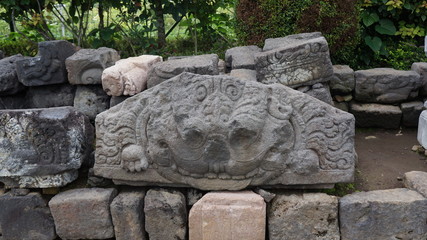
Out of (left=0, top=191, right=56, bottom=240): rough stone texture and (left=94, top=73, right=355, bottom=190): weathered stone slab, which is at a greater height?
(left=94, top=73, right=355, bottom=190): weathered stone slab

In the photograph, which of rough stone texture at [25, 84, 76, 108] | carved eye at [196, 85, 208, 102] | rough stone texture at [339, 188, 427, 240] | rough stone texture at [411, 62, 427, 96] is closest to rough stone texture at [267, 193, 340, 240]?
rough stone texture at [339, 188, 427, 240]

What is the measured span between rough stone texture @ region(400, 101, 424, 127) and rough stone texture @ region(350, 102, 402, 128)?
0.15ft

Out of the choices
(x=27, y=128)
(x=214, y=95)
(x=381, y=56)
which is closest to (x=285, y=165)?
(x=214, y=95)

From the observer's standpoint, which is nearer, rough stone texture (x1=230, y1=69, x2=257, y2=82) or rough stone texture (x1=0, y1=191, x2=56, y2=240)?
rough stone texture (x1=0, y1=191, x2=56, y2=240)

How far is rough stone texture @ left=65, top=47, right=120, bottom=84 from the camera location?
12.9ft

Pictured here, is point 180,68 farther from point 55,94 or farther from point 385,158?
point 385,158

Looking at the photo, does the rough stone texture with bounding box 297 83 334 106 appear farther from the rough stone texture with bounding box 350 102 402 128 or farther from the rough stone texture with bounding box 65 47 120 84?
the rough stone texture with bounding box 65 47 120 84

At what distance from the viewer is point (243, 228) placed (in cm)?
311

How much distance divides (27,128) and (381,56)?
4.24 meters

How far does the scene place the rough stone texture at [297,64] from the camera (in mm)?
3736

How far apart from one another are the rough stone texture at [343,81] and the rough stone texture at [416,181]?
1298 millimetres

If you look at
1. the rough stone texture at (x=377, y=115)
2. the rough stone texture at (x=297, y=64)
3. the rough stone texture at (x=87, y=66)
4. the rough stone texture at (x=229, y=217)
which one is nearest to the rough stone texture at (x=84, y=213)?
the rough stone texture at (x=229, y=217)

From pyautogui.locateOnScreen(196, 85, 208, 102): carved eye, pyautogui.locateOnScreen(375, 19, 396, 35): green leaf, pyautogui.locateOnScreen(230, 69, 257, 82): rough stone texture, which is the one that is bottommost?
pyautogui.locateOnScreen(230, 69, 257, 82): rough stone texture

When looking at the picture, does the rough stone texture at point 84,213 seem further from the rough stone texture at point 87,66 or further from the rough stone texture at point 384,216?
the rough stone texture at point 384,216
